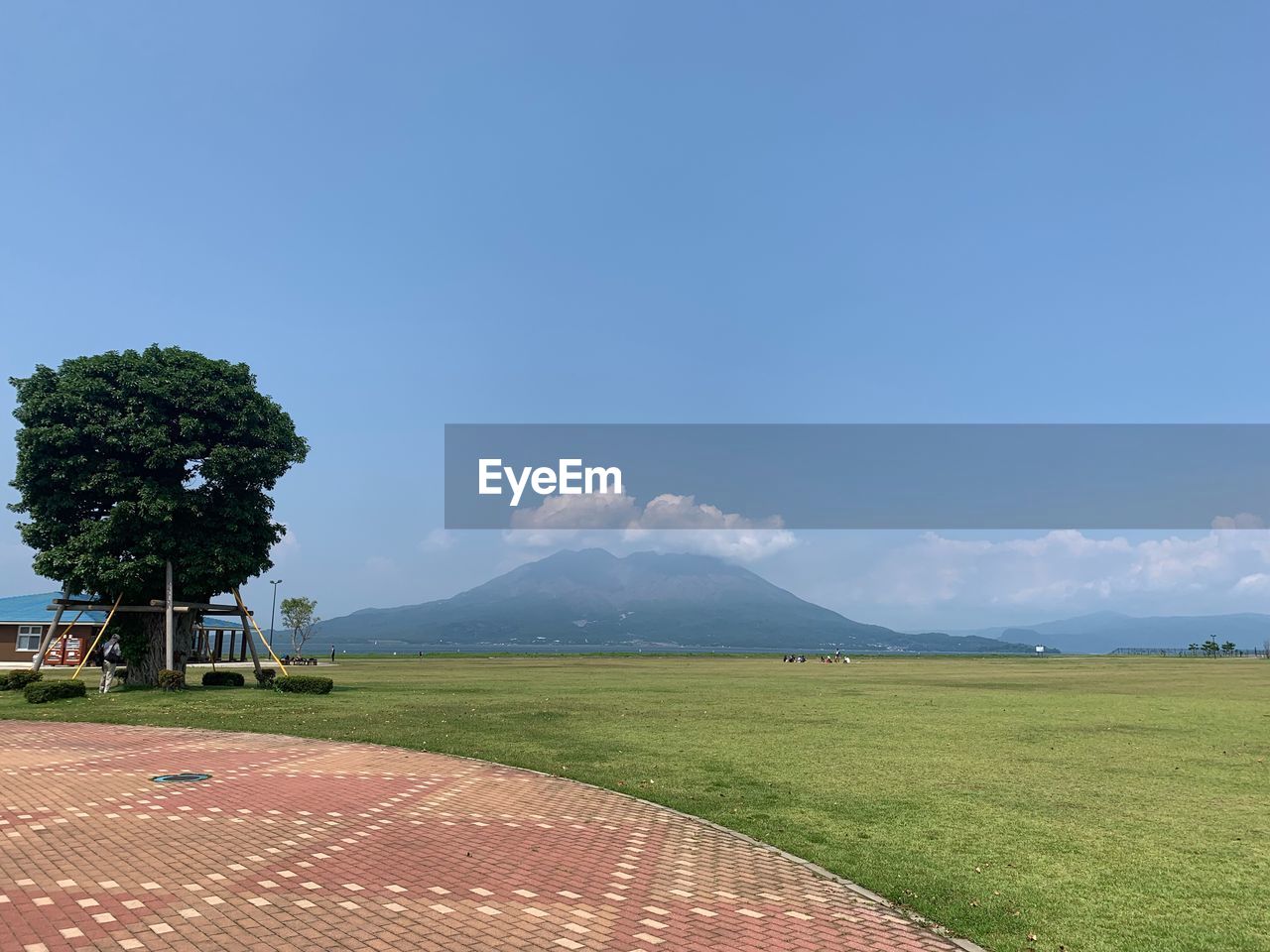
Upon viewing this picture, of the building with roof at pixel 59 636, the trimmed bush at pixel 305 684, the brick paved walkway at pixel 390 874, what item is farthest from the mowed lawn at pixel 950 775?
the building with roof at pixel 59 636

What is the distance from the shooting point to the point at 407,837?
1102 cm

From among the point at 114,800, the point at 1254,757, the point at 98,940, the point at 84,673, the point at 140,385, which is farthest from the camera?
the point at 84,673

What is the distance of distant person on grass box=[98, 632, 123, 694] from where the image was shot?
3209 centimetres

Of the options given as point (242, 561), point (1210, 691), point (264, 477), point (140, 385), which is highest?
point (140, 385)

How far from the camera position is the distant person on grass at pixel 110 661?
3209cm

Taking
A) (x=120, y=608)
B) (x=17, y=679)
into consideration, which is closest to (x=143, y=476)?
(x=120, y=608)

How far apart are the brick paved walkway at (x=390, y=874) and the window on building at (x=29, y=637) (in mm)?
57728

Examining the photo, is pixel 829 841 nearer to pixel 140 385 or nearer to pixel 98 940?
pixel 98 940

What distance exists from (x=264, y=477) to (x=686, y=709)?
21.8 m

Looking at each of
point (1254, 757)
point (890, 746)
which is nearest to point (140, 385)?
point (890, 746)

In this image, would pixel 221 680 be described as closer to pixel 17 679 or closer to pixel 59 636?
pixel 17 679

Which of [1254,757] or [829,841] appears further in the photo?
[1254,757]

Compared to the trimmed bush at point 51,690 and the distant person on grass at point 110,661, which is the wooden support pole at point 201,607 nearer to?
the distant person on grass at point 110,661

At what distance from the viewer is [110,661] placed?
3322cm
